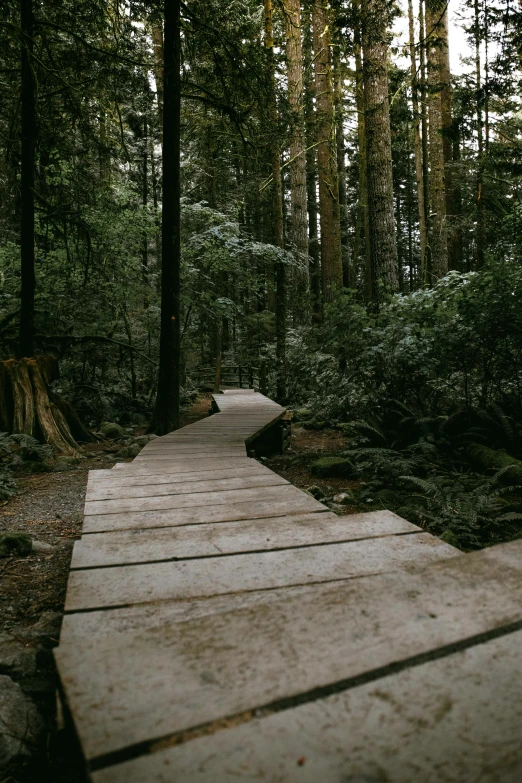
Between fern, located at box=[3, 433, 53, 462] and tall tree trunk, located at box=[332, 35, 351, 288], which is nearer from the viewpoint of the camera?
fern, located at box=[3, 433, 53, 462]

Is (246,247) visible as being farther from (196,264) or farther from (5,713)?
(5,713)

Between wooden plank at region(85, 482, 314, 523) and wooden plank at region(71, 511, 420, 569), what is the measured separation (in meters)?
0.48

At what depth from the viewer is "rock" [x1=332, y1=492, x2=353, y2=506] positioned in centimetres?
535

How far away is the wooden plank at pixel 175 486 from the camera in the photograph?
11.1 feet

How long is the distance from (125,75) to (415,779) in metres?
10.8

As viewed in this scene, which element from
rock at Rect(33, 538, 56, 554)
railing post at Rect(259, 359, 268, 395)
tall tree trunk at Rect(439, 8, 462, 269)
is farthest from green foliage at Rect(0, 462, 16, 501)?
tall tree trunk at Rect(439, 8, 462, 269)

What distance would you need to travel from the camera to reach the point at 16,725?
69.1 inches

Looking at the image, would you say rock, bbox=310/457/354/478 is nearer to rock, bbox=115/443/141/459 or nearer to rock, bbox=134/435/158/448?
rock, bbox=115/443/141/459

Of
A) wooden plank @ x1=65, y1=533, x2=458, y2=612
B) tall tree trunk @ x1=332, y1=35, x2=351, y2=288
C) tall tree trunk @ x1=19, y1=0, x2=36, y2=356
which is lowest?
wooden plank @ x1=65, y1=533, x2=458, y2=612

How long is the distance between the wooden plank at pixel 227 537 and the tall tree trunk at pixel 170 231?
20.9ft

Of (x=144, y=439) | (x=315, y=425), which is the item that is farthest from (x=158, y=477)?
(x=315, y=425)

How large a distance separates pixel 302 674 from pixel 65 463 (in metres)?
7.04

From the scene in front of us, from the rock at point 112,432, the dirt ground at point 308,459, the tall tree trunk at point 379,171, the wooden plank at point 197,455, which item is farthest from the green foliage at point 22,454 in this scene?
the tall tree trunk at point 379,171

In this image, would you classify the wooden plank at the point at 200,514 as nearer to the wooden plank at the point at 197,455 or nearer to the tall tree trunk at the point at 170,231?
the wooden plank at the point at 197,455
